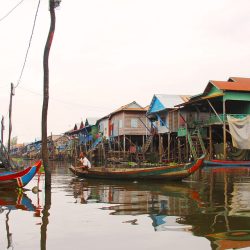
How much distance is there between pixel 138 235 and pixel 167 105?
87.6 feet

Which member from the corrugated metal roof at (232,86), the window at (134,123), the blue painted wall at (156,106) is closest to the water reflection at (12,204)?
the corrugated metal roof at (232,86)

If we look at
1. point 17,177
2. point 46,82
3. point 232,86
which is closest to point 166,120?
point 232,86

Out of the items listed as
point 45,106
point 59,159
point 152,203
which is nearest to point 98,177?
point 45,106

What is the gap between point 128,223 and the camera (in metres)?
7.16

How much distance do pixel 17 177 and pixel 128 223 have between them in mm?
7321

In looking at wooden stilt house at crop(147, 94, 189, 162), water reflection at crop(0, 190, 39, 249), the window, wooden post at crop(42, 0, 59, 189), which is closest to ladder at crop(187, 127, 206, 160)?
wooden stilt house at crop(147, 94, 189, 162)

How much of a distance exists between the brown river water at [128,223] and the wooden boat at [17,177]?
222 cm

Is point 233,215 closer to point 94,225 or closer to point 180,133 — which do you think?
point 94,225

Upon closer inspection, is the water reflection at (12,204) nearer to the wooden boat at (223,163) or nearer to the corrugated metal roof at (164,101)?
the wooden boat at (223,163)

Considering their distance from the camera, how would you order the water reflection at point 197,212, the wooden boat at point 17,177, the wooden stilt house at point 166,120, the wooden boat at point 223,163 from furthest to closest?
the wooden stilt house at point 166,120 < the wooden boat at point 223,163 < the wooden boat at point 17,177 < the water reflection at point 197,212

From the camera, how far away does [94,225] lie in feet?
23.3

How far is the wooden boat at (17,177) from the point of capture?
13258 mm

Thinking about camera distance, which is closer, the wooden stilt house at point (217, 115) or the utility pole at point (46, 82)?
the utility pole at point (46, 82)

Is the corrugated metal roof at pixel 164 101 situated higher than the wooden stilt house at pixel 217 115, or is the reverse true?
the corrugated metal roof at pixel 164 101
